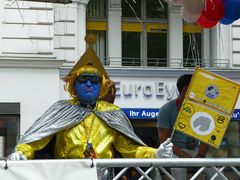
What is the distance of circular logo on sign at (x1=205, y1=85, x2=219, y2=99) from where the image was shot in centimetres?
479

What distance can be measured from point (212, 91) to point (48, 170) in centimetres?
151

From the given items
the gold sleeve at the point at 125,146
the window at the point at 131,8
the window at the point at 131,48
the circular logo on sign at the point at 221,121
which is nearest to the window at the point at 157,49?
the window at the point at 131,48

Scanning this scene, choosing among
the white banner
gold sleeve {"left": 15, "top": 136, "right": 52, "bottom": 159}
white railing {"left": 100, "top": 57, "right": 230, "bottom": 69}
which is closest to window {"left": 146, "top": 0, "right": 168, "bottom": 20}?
white railing {"left": 100, "top": 57, "right": 230, "bottom": 69}

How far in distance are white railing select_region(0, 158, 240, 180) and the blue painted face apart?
121 cm

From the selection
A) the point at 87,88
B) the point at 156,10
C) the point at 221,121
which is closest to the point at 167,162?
the point at 221,121

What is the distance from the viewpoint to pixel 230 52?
1567cm

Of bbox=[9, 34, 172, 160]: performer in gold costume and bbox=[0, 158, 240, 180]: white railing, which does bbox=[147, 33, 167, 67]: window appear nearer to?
bbox=[9, 34, 172, 160]: performer in gold costume

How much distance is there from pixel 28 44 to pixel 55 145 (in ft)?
31.3

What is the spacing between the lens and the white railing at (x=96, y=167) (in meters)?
3.90

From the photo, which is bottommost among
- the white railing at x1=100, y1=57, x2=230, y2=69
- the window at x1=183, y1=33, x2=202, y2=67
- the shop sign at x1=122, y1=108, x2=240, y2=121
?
the shop sign at x1=122, y1=108, x2=240, y2=121

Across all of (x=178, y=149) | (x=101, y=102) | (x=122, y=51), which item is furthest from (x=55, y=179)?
(x=122, y=51)

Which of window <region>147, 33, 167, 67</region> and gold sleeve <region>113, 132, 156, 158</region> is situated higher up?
window <region>147, 33, 167, 67</region>

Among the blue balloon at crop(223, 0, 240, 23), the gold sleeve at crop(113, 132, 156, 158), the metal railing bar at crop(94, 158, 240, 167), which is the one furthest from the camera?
the blue balloon at crop(223, 0, 240, 23)

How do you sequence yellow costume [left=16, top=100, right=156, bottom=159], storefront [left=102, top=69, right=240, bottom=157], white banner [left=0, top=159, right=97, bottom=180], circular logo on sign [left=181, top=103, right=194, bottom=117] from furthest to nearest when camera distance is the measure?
storefront [left=102, top=69, right=240, bottom=157] < yellow costume [left=16, top=100, right=156, bottom=159] < circular logo on sign [left=181, top=103, right=194, bottom=117] < white banner [left=0, top=159, right=97, bottom=180]
